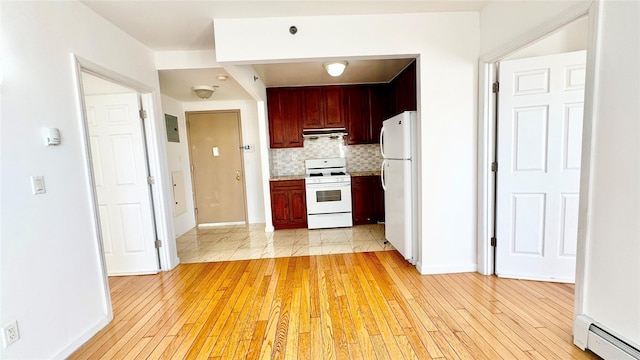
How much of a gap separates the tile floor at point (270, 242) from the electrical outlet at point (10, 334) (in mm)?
1891

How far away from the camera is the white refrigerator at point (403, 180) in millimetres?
2773

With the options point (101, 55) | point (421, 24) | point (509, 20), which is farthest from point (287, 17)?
point (509, 20)

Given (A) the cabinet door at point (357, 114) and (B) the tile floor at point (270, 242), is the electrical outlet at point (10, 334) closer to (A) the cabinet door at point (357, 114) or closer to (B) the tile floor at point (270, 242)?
(B) the tile floor at point (270, 242)

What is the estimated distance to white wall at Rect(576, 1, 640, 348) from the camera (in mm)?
1331

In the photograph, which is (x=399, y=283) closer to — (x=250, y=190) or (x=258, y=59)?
(x=258, y=59)

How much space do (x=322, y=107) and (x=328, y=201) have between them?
1651 millimetres

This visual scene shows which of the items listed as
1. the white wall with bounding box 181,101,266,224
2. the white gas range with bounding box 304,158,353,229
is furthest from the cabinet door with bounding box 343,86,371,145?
the white wall with bounding box 181,101,266,224

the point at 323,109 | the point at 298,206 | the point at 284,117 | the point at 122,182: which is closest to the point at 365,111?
the point at 323,109

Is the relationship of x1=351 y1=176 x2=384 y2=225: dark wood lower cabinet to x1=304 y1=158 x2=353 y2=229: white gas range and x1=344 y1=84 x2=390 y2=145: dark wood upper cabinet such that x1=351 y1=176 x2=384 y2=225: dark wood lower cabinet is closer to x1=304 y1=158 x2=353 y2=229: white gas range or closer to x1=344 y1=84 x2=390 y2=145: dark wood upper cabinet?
x1=304 y1=158 x2=353 y2=229: white gas range

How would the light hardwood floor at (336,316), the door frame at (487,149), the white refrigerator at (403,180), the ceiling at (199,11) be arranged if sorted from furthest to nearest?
1. the white refrigerator at (403,180)
2. the door frame at (487,149)
3. the ceiling at (199,11)
4. the light hardwood floor at (336,316)

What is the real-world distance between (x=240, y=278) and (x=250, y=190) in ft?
8.16

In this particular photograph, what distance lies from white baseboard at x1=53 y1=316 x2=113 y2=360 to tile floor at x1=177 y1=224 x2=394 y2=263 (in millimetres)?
1274

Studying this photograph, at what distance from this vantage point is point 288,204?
15.0 ft

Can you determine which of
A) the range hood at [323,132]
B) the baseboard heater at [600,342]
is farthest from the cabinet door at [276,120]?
the baseboard heater at [600,342]
